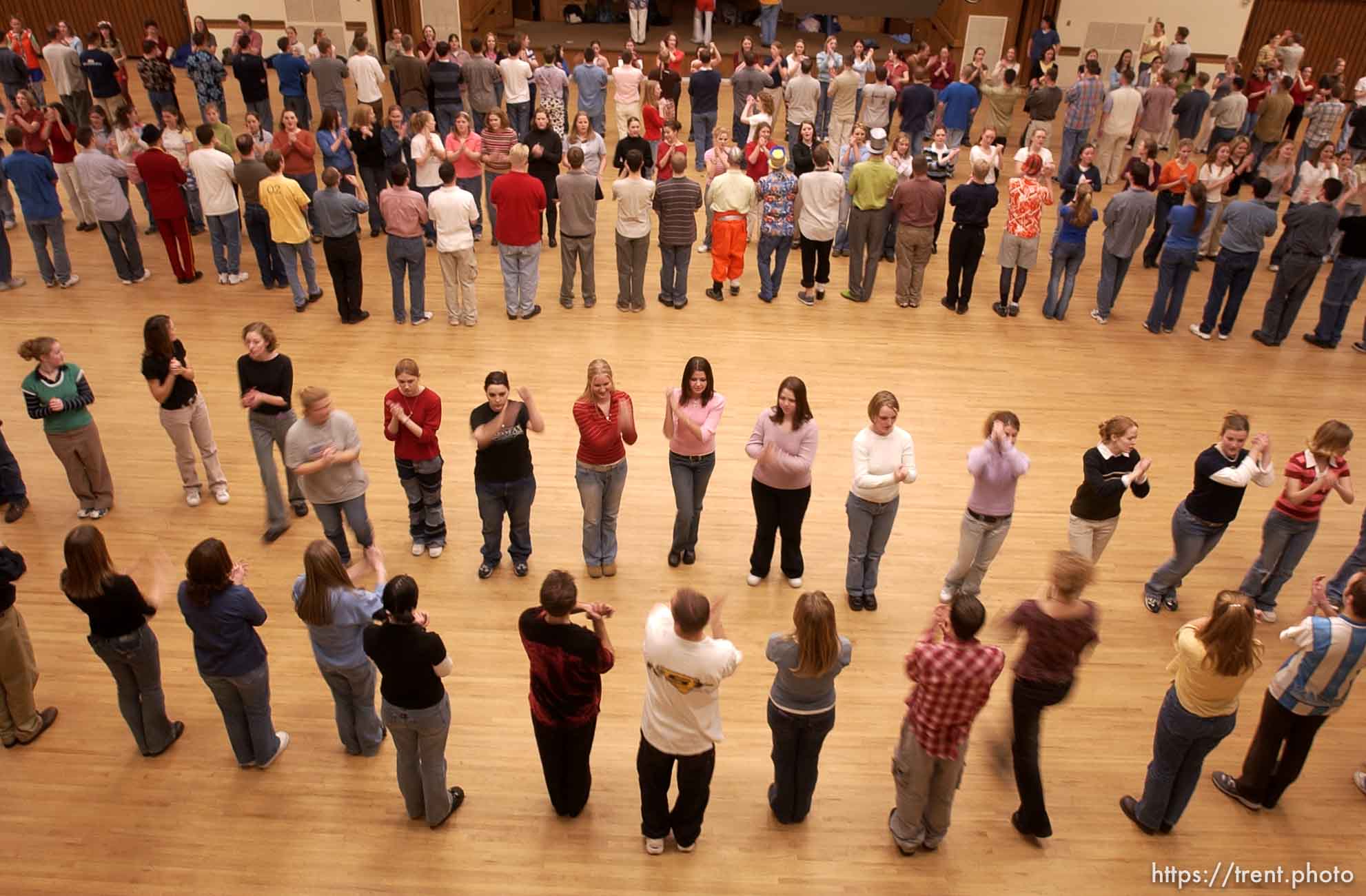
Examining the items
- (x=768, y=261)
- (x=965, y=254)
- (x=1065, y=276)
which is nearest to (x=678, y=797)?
(x=768, y=261)

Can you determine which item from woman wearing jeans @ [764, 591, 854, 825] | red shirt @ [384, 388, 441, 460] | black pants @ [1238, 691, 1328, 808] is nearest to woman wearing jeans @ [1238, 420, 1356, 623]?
black pants @ [1238, 691, 1328, 808]

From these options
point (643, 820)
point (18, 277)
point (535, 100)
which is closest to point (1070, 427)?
point (643, 820)

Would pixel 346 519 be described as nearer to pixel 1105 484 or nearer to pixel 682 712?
pixel 682 712

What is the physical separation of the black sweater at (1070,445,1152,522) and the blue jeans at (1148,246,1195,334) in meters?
4.77

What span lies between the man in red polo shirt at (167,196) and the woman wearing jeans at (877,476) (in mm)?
7399

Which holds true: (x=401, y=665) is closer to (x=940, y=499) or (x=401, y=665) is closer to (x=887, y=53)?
(x=940, y=499)

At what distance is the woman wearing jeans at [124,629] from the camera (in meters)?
4.26

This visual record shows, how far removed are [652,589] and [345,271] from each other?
485 cm

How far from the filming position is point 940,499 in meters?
7.20

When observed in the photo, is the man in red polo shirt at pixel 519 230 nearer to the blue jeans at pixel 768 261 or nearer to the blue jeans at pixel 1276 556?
the blue jeans at pixel 768 261

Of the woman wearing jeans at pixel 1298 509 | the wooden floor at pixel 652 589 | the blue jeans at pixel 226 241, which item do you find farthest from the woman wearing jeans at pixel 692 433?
the blue jeans at pixel 226 241

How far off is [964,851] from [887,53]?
1820cm

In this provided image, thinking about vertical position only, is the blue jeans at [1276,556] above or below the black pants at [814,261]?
below

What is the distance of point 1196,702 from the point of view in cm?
421
